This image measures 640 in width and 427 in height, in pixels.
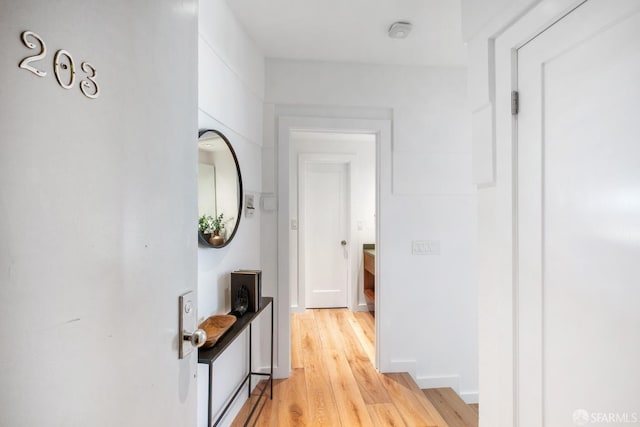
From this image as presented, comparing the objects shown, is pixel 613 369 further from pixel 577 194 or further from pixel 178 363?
pixel 178 363

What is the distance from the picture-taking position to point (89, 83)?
436mm

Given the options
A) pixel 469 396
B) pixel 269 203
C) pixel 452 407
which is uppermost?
Result: pixel 269 203

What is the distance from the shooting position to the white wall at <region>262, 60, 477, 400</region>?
2.35 m

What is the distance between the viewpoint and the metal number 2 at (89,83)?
1.39ft

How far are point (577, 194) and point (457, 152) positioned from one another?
65.9 inches

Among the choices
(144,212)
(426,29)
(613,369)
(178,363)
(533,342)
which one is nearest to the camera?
(144,212)

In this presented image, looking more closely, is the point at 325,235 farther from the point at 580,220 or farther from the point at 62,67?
the point at 62,67

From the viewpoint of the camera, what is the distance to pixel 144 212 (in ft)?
1.82

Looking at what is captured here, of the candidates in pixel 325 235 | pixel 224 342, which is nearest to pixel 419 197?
pixel 224 342

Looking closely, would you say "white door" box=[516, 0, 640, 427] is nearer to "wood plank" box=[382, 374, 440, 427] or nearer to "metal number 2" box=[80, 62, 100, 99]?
"wood plank" box=[382, 374, 440, 427]

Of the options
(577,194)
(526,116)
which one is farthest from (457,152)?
(577,194)

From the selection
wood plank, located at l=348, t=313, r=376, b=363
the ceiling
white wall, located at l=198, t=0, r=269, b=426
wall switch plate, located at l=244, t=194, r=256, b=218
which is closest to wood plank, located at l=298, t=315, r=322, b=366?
wood plank, located at l=348, t=313, r=376, b=363

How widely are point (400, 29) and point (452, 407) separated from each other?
262 cm

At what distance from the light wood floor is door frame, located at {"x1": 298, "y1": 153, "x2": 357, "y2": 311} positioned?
1003 millimetres
